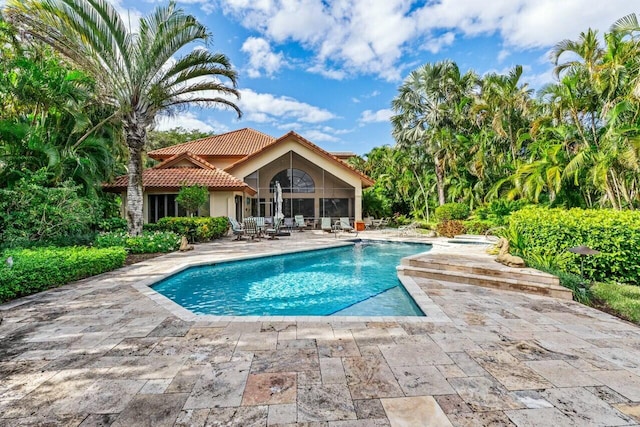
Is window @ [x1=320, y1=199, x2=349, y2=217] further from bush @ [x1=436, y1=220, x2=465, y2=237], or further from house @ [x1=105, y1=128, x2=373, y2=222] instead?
bush @ [x1=436, y1=220, x2=465, y2=237]

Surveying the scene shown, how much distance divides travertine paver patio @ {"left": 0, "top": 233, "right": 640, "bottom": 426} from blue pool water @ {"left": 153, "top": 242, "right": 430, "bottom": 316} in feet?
4.56

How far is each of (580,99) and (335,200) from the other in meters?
15.1

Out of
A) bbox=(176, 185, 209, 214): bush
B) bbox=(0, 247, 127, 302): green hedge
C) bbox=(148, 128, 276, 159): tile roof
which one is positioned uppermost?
bbox=(148, 128, 276, 159): tile roof

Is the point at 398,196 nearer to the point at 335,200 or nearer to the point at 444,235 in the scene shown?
the point at 335,200

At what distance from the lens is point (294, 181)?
2314 centimetres

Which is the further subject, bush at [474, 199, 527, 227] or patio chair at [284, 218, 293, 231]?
patio chair at [284, 218, 293, 231]

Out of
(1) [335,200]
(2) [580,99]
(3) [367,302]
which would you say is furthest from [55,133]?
(2) [580,99]

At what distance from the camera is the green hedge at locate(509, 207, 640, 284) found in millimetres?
6180

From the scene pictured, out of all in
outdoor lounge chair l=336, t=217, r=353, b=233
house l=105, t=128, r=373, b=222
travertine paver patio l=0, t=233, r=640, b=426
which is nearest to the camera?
travertine paver patio l=0, t=233, r=640, b=426

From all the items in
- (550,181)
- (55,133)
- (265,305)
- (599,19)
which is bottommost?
(265,305)

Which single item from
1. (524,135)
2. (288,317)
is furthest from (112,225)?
(524,135)

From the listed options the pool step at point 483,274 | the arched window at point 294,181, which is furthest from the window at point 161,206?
the pool step at point 483,274

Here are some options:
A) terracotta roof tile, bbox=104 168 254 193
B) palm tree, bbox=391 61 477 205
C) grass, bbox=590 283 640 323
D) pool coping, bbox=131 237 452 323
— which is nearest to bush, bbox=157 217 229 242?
terracotta roof tile, bbox=104 168 254 193

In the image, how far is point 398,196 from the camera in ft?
82.8
